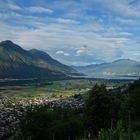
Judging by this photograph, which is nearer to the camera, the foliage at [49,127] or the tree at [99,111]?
the tree at [99,111]

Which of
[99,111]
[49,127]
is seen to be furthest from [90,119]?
[49,127]

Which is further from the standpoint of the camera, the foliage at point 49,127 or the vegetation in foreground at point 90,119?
the foliage at point 49,127

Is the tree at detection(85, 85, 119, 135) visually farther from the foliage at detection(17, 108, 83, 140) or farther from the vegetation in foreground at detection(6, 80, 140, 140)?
the foliage at detection(17, 108, 83, 140)

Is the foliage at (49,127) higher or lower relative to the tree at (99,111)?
lower

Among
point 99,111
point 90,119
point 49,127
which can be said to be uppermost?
point 99,111

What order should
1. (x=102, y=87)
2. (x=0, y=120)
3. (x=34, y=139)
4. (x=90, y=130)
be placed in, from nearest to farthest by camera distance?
1. (x=90, y=130)
2. (x=102, y=87)
3. (x=34, y=139)
4. (x=0, y=120)

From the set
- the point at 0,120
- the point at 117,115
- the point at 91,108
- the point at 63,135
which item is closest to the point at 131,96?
the point at 117,115

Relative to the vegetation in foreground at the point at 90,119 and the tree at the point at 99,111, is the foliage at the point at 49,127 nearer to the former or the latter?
the vegetation in foreground at the point at 90,119

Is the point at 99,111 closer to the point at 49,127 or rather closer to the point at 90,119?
the point at 90,119

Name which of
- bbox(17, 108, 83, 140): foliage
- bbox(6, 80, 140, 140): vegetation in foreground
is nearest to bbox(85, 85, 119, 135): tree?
bbox(6, 80, 140, 140): vegetation in foreground

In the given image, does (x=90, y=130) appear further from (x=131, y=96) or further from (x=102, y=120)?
A: (x=131, y=96)

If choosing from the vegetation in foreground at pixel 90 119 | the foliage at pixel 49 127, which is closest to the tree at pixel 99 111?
the vegetation in foreground at pixel 90 119
